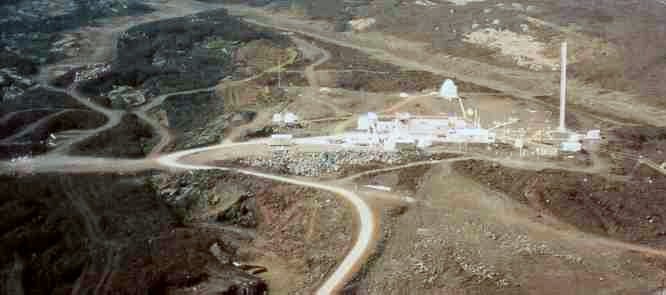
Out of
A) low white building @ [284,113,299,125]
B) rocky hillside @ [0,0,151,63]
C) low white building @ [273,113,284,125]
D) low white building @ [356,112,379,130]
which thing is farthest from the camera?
rocky hillside @ [0,0,151,63]

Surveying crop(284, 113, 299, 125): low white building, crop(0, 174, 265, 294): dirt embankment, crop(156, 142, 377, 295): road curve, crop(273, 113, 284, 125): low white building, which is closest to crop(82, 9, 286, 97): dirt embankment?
crop(273, 113, 284, 125): low white building

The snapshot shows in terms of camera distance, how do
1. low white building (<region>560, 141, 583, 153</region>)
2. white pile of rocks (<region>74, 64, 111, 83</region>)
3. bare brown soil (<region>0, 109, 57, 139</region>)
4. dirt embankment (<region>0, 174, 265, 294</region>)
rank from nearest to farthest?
dirt embankment (<region>0, 174, 265, 294</region>), low white building (<region>560, 141, 583, 153</region>), bare brown soil (<region>0, 109, 57, 139</region>), white pile of rocks (<region>74, 64, 111, 83</region>)

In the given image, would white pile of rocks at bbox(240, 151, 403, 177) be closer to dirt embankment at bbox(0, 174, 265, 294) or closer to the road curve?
the road curve

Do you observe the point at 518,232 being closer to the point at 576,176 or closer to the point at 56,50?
the point at 576,176

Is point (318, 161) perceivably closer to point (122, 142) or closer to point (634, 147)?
point (122, 142)

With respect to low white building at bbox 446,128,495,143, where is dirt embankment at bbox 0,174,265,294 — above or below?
below

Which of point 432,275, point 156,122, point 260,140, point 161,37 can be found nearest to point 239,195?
point 260,140
